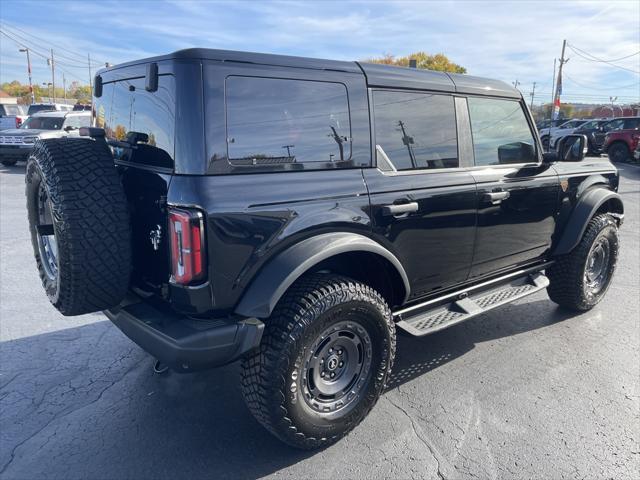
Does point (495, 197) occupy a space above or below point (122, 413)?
above

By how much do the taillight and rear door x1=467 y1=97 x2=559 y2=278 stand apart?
208 cm

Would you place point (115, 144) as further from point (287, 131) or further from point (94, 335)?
point (94, 335)

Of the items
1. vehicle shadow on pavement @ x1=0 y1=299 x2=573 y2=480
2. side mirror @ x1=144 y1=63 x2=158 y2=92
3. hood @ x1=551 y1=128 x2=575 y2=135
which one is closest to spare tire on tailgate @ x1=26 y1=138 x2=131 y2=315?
side mirror @ x1=144 y1=63 x2=158 y2=92

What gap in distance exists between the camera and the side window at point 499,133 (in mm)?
3653

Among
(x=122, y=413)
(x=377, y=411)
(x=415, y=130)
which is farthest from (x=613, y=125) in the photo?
(x=122, y=413)

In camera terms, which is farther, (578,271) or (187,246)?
(578,271)

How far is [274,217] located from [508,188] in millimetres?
2085

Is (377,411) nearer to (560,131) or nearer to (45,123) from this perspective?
(45,123)

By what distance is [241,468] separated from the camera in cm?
256

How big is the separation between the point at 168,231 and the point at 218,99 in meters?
0.67

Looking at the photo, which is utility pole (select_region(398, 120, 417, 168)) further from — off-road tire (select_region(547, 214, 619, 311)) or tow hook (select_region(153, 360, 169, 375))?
tow hook (select_region(153, 360, 169, 375))

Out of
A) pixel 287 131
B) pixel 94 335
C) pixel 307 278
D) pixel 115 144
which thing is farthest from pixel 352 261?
pixel 94 335

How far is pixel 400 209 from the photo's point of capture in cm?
294

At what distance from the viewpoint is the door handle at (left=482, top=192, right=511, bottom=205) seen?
3508 mm
